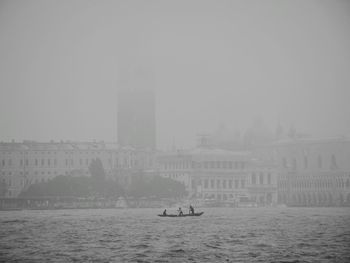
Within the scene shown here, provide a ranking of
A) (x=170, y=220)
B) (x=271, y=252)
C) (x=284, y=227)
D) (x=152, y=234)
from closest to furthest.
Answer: (x=271, y=252) → (x=152, y=234) → (x=284, y=227) → (x=170, y=220)

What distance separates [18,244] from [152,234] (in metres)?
15.8

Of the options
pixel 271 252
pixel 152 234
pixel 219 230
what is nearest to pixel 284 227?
pixel 219 230

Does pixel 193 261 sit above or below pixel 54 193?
below

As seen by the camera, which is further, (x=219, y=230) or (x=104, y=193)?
(x=104, y=193)

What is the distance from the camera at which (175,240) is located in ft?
339

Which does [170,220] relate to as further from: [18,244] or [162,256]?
[162,256]

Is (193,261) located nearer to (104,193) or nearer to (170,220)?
(170,220)

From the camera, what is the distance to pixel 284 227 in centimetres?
12369

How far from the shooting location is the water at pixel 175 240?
289 feet

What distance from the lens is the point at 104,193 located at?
651 ft

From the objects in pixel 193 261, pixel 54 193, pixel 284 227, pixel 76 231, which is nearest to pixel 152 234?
pixel 76 231

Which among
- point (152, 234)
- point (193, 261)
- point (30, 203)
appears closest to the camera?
point (193, 261)

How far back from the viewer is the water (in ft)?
289

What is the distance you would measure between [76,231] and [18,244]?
16576 millimetres
